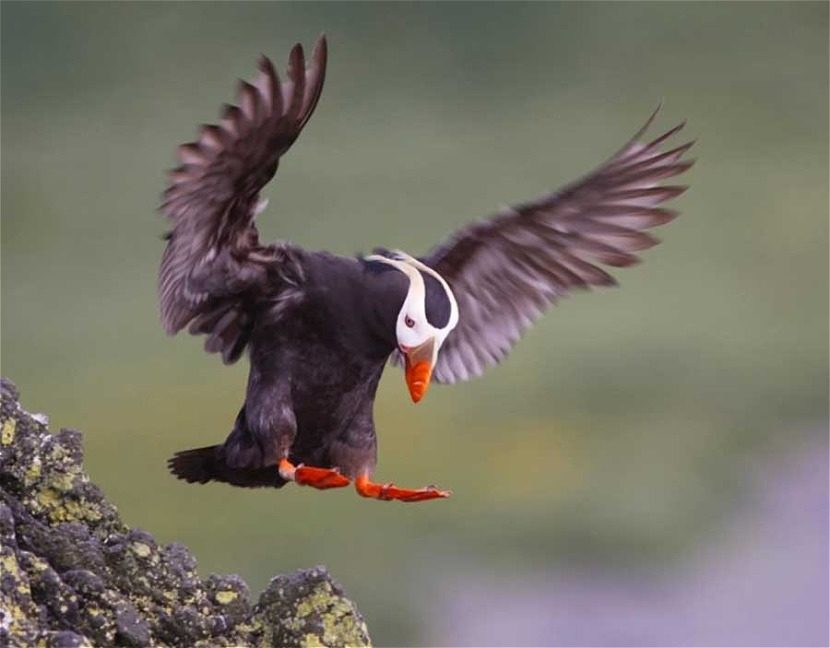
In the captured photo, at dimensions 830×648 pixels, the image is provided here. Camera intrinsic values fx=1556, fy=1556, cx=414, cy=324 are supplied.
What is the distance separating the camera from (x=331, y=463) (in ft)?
13.4

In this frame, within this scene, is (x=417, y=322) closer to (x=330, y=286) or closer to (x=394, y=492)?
(x=330, y=286)

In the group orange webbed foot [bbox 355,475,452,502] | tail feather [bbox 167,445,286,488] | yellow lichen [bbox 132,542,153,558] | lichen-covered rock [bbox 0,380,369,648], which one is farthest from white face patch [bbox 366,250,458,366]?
yellow lichen [bbox 132,542,153,558]

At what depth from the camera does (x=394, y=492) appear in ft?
12.7

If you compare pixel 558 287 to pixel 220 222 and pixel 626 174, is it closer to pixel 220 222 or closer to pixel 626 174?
pixel 626 174

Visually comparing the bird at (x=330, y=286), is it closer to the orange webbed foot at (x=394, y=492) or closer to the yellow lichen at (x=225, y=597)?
the orange webbed foot at (x=394, y=492)

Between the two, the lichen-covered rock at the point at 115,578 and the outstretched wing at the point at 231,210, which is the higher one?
the outstretched wing at the point at 231,210

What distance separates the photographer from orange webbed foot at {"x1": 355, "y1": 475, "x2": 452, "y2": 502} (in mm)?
3775

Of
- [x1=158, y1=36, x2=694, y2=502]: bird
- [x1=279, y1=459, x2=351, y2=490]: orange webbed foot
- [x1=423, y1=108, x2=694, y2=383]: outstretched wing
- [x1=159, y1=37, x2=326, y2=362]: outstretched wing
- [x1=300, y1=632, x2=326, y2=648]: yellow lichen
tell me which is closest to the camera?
[x1=300, y1=632, x2=326, y2=648]: yellow lichen

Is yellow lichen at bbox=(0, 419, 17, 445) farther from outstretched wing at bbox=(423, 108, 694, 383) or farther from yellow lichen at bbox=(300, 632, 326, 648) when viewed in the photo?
outstretched wing at bbox=(423, 108, 694, 383)

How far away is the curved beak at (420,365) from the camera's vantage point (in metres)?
3.61

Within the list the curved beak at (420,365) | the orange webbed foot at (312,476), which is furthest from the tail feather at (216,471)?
the curved beak at (420,365)

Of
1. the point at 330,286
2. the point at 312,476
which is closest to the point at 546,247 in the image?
the point at 330,286

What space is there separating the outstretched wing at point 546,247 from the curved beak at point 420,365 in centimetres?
74

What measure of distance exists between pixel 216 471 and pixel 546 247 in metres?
1.12
